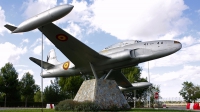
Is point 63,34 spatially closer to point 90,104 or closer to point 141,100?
point 90,104

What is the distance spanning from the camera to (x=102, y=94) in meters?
21.0

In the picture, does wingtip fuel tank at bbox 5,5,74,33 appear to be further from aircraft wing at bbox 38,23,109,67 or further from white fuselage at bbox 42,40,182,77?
white fuselage at bbox 42,40,182,77

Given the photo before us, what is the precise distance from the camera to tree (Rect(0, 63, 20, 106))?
2098 inches

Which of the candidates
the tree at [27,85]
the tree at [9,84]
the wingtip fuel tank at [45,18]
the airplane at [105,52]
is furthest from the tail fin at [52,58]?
the tree at [27,85]

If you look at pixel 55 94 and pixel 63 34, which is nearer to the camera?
pixel 63 34

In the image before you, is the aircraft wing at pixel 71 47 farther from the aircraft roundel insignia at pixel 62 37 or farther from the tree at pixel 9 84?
the tree at pixel 9 84

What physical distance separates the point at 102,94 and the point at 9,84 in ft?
130

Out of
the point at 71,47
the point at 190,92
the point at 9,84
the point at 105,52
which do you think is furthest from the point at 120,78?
the point at 190,92

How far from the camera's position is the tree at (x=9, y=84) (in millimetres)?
53281

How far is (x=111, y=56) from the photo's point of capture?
21125 mm

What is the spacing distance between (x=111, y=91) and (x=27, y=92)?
Result: 40.1 m

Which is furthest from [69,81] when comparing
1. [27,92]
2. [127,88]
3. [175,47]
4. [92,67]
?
[175,47]

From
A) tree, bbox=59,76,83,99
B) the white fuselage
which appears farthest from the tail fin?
tree, bbox=59,76,83,99

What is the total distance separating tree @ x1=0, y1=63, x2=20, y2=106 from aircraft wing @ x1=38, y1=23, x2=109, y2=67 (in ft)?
118
